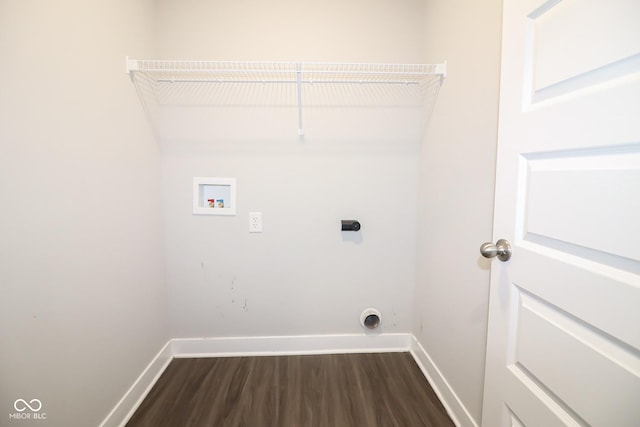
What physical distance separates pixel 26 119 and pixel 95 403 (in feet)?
3.98

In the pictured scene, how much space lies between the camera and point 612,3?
21.7 inches

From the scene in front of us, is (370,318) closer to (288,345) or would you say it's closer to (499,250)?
(288,345)

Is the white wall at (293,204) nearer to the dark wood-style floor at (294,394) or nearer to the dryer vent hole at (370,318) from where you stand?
the dryer vent hole at (370,318)

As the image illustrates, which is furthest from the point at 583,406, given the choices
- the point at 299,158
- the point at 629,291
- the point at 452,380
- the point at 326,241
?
the point at 299,158

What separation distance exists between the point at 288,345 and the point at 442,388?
99cm

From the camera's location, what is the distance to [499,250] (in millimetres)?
864

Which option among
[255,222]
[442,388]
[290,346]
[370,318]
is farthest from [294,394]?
[255,222]

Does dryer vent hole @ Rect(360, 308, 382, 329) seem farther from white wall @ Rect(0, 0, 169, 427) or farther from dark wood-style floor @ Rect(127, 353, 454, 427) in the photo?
white wall @ Rect(0, 0, 169, 427)

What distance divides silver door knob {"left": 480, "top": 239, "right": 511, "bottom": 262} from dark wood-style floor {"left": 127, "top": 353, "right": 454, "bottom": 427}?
1038 mm

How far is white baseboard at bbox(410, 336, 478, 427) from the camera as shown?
1.26m

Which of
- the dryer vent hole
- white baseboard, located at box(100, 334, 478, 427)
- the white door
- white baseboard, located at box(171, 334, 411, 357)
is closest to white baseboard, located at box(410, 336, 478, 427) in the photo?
white baseboard, located at box(100, 334, 478, 427)

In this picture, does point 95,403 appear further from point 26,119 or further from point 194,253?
point 26,119

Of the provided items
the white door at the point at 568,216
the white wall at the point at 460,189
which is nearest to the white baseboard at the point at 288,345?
the white wall at the point at 460,189

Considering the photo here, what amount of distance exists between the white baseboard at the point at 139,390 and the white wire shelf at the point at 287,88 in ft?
5.01
